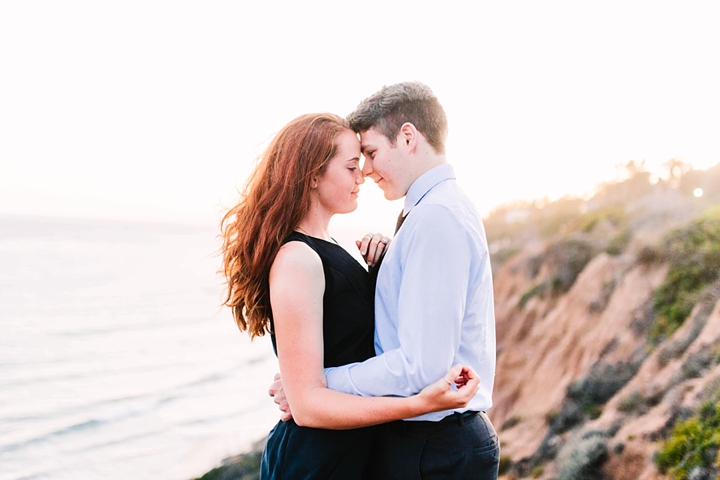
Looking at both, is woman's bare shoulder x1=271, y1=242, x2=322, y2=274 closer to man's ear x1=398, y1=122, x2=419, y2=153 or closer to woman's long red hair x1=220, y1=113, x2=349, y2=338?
woman's long red hair x1=220, y1=113, x2=349, y2=338

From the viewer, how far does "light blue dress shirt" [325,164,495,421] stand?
2.19 m

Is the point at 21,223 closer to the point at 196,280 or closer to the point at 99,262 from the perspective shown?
the point at 99,262

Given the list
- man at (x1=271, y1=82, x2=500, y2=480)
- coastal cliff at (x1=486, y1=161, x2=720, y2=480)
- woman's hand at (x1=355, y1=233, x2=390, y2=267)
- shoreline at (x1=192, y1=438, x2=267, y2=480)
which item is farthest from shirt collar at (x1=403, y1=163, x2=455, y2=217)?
shoreline at (x1=192, y1=438, x2=267, y2=480)

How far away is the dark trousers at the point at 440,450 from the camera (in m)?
2.40

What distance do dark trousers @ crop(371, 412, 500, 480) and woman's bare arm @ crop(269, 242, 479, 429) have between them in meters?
0.27

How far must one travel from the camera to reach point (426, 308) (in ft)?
7.14

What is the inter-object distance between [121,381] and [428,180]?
1743cm

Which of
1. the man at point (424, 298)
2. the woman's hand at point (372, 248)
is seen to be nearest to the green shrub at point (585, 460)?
the man at point (424, 298)

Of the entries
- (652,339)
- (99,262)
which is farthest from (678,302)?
(99,262)

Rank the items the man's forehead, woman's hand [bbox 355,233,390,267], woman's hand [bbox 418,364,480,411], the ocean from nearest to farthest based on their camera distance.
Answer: woman's hand [bbox 418,364,480,411], the man's forehead, woman's hand [bbox 355,233,390,267], the ocean

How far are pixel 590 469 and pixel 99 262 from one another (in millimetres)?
47475

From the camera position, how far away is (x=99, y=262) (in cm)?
4856

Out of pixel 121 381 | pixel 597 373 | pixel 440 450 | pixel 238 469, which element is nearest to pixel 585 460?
pixel 597 373

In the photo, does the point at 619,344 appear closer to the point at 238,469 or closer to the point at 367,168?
the point at 238,469
